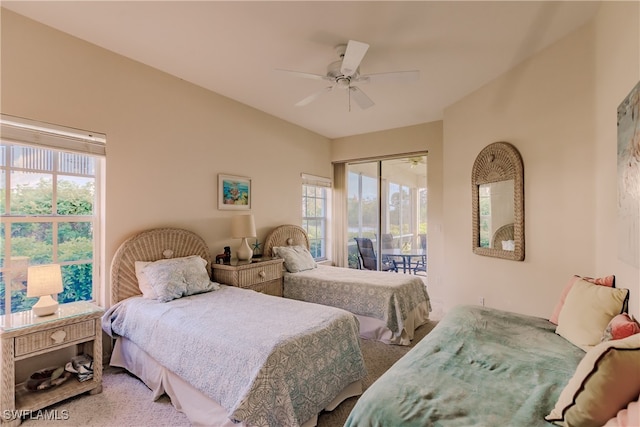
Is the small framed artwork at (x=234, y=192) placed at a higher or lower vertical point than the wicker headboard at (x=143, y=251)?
higher

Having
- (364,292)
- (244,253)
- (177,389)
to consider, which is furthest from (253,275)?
(177,389)

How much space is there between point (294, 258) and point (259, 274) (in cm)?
72

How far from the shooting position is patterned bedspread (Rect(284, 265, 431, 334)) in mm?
3291

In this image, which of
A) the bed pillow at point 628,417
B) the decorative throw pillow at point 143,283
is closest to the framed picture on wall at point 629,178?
the bed pillow at point 628,417

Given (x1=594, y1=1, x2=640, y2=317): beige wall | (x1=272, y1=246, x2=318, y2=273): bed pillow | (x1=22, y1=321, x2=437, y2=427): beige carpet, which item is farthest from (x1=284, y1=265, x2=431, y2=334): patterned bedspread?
(x1=594, y1=1, x2=640, y2=317): beige wall

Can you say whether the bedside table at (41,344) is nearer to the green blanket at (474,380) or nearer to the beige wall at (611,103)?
the green blanket at (474,380)

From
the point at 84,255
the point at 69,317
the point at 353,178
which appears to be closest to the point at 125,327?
the point at 69,317

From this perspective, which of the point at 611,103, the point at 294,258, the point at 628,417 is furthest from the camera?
the point at 294,258

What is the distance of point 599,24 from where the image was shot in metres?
2.22

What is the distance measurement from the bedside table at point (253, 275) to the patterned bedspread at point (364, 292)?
0.64 ft

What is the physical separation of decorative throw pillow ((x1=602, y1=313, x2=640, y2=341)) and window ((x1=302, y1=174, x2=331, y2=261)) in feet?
13.5

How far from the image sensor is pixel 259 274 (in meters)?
→ 3.55

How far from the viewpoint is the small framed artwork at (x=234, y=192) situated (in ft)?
12.3

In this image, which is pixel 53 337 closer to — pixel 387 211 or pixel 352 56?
pixel 352 56
